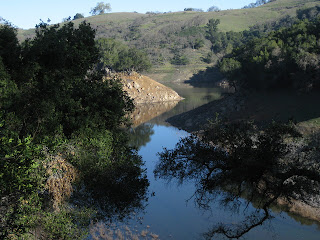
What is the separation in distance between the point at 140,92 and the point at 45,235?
8244cm

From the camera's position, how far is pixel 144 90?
100000 mm

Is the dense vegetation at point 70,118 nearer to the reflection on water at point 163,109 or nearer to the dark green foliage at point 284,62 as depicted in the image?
the dark green foliage at point 284,62

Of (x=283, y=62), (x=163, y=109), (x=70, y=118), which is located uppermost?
(x=70, y=118)

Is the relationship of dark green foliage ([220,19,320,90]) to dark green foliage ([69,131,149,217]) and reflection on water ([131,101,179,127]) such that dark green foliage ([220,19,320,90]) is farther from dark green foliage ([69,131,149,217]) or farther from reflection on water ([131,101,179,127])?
dark green foliage ([69,131,149,217])

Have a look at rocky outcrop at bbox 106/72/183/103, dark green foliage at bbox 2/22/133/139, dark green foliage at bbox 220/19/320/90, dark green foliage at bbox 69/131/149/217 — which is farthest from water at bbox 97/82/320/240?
rocky outcrop at bbox 106/72/183/103

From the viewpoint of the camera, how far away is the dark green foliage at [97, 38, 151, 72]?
107 m

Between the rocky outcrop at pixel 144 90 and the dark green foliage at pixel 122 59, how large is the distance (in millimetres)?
4558

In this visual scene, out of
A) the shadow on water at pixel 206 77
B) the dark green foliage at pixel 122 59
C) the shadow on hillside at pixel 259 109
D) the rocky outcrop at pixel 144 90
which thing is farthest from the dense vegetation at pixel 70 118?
the shadow on water at pixel 206 77

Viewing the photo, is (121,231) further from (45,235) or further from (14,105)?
(14,105)

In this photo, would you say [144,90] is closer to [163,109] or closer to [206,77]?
[163,109]

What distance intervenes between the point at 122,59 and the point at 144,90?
1504cm

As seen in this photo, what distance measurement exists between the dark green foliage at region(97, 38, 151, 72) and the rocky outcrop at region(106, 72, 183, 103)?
456 centimetres

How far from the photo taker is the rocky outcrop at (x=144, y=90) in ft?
321

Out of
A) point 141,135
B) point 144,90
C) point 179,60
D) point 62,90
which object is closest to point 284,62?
point 141,135
